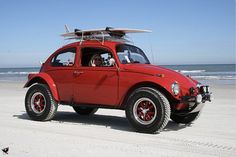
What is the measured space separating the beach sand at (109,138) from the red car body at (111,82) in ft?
1.77

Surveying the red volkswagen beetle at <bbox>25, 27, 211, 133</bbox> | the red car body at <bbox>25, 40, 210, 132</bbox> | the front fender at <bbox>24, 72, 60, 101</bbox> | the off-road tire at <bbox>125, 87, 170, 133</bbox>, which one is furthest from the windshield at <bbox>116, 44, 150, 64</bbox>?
the front fender at <bbox>24, 72, 60, 101</bbox>

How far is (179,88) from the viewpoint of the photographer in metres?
6.58

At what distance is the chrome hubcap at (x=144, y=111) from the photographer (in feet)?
21.8

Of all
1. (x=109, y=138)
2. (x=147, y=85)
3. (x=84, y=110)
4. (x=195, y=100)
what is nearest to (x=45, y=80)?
(x=84, y=110)

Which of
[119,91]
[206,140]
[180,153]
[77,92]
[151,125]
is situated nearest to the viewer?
[180,153]

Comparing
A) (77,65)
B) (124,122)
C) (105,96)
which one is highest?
(77,65)

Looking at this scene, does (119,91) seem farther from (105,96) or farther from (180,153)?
(180,153)

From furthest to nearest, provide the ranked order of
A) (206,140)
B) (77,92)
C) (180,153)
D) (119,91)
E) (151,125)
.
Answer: (77,92), (119,91), (151,125), (206,140), (180,153)

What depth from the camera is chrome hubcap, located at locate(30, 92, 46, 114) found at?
8.20 meters

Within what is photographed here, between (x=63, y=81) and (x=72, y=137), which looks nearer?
(x=72, y=137)

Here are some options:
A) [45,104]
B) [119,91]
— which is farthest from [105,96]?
[45,104]

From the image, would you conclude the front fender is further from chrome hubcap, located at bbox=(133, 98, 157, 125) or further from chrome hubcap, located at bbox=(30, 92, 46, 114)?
chrome hubcap, located at bbox=(133, 98, 157, 125)

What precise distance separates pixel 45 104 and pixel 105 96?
1.54m

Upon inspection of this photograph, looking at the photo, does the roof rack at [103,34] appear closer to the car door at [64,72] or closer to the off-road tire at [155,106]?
the car door at [64,72]
